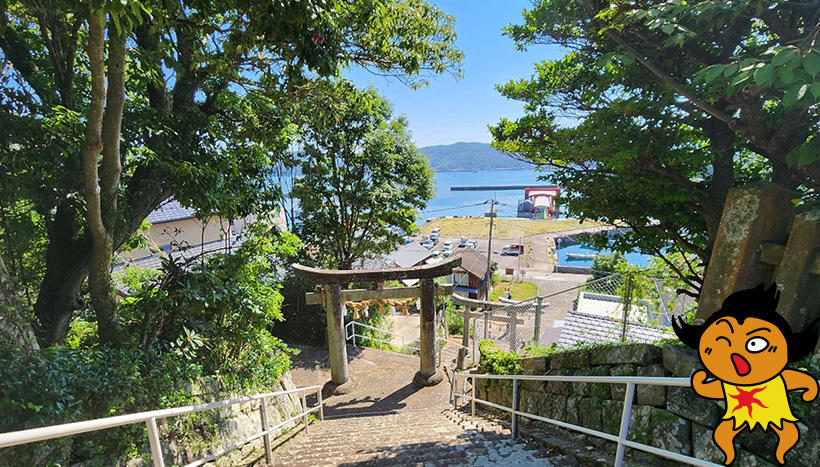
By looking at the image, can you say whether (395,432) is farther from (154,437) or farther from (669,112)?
(669,112)

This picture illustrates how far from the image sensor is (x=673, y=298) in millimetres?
4781

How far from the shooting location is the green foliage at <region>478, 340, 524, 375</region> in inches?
205

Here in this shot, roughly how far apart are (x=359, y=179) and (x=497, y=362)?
696 centimetres

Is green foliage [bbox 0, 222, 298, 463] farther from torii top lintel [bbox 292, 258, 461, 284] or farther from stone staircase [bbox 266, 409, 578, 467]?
torii top lintel [bbox 292, 258, 461, 284]

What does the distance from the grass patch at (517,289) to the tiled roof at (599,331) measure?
16514 millimetres

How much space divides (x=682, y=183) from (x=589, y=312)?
20.2 ft

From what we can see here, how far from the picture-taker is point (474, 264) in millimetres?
26719

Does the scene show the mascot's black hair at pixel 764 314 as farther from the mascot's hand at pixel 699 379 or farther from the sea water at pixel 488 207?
the sea water at pixel 488 207

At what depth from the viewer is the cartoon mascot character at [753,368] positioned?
1.68 meters

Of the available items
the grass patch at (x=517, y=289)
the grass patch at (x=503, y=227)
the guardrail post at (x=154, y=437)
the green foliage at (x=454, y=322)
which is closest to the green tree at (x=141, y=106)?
the guardrail post at (x=154, y=437)

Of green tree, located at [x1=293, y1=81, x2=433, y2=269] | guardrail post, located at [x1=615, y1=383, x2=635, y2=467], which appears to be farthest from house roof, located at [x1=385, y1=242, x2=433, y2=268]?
guardrail post, located at [x1=615, y1=383, x2=635, y2=467]

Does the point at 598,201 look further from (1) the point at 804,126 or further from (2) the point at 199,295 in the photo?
(2) the point at 199,295

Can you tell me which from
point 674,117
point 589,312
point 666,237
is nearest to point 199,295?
point 674,117

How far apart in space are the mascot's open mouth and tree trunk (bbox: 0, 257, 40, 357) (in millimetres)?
4686
